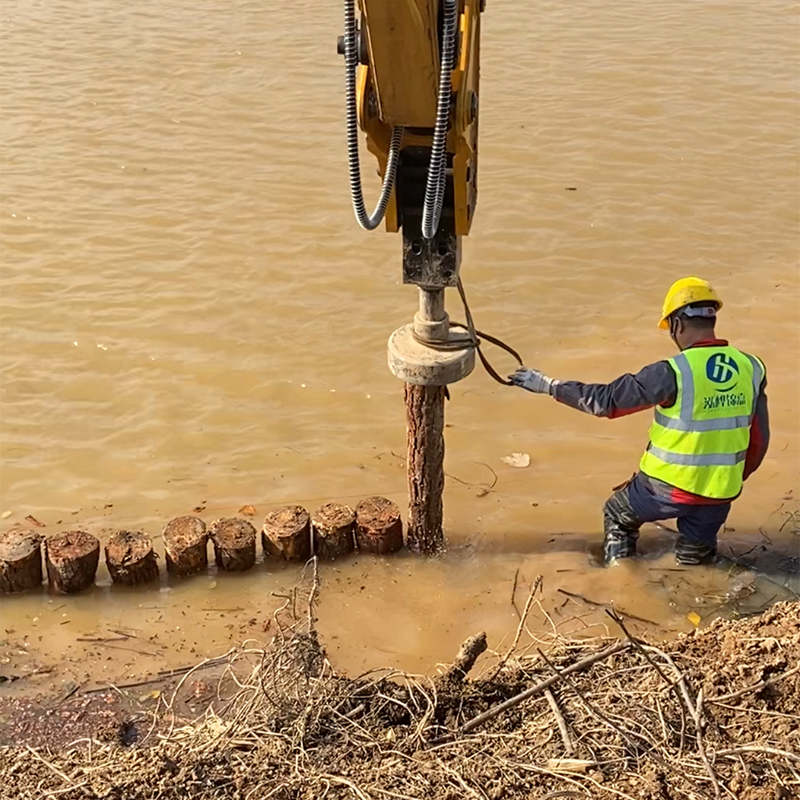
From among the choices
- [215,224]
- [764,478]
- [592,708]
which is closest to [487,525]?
[764,478]

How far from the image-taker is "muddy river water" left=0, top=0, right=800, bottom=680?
4727 millimetres

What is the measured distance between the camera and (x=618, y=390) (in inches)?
165

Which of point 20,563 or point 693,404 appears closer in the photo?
point 693,404

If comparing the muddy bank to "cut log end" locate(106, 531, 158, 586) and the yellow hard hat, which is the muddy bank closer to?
"cut log end" locate(106, 531, 158, 586)

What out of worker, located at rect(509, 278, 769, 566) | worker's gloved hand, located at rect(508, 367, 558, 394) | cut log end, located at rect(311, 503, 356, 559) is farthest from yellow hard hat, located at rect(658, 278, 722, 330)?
cut log end, located at rect(311, 503, 356, 559)

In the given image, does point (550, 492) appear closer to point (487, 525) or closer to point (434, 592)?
point (487, 525)

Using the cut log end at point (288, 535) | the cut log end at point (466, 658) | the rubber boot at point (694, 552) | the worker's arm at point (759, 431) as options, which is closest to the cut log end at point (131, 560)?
the cut log end at point (288, 535)

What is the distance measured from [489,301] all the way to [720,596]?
3214 mm

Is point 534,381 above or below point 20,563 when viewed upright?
above

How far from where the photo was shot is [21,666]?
166 inches

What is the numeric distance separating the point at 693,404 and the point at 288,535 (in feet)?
6.68

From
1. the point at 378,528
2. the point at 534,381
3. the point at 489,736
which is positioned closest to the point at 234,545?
the point at 378,528

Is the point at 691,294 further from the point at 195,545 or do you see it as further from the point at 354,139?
the point at 195,545

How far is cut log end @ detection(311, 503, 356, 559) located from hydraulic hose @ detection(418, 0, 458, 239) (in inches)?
67.0
